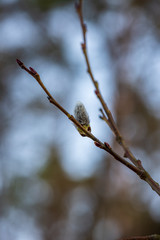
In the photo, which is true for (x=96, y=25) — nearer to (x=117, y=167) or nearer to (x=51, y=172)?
(x=117, y=167)

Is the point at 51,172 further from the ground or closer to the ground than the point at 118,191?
further from the ground

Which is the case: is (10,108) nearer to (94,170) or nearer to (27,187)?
(27,187)

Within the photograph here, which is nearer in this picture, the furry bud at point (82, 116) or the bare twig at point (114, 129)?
the bare twig at point (114, 129)

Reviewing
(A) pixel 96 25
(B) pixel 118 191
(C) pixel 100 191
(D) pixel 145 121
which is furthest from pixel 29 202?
(A) pixel 96 25

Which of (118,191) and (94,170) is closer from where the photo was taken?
(118,191)

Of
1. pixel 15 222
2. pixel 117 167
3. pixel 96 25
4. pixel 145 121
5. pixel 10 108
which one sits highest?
pixel 96 25

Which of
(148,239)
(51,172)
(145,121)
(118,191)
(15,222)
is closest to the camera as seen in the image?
(148,239)

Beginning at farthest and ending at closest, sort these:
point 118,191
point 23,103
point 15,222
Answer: point 23,103, point 118,191, point 15,222

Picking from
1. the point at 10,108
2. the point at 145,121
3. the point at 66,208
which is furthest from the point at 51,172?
the point at 145,121

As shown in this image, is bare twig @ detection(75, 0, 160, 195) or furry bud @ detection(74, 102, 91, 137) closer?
bare twig @ detection(75, 0, 160, 195)
